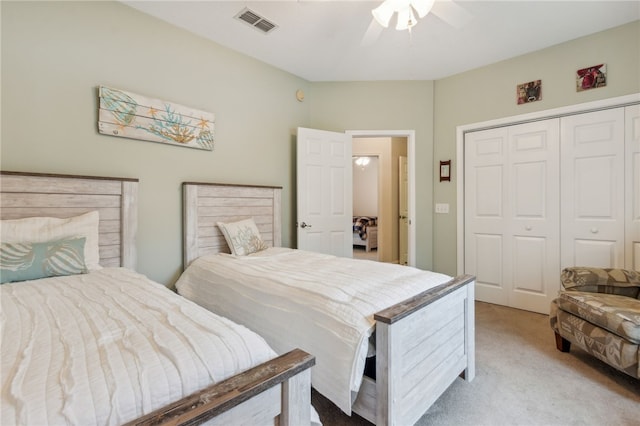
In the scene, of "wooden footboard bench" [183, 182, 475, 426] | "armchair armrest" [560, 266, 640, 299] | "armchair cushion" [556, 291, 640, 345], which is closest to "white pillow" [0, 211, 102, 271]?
"wooden footboard bench" [183, 182, 475, 426]

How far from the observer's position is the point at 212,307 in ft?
6.97

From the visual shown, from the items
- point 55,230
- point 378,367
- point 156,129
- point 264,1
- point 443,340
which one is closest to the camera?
point 378,367

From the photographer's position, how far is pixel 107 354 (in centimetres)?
80

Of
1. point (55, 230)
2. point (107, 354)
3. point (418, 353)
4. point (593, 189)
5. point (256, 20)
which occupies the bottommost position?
point (418, 353)

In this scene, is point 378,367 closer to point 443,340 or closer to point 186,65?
point 443,340

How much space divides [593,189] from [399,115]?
2.08 meters

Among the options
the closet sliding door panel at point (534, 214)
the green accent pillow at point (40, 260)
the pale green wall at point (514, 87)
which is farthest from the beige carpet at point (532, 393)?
the green accent pillow at point (40, 260)

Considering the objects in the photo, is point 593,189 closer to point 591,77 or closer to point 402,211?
point 591,77

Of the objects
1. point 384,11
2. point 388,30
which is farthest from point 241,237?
point 388,30

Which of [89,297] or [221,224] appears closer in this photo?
[89,297]

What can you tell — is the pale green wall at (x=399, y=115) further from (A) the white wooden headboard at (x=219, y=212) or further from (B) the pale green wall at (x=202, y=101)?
(A) the white wooden headboard at (x=219, y=212)

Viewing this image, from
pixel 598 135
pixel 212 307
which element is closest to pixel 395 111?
pixel 598 135

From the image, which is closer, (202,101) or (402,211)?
(202,101)

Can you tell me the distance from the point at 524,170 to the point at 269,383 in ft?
11.3
